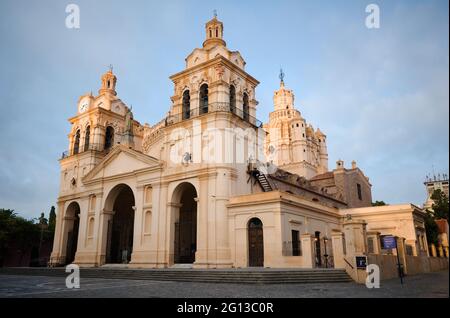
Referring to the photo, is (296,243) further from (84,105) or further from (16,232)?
(16,232)

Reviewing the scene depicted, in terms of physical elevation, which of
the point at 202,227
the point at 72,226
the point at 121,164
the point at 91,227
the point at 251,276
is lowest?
the point at 251,276

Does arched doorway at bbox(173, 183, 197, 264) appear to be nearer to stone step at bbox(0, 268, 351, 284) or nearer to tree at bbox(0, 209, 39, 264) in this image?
stone step at bbox(0, 268, 351, 284)

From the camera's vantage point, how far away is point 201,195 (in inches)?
1002

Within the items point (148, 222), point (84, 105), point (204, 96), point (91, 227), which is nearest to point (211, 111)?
point (204, 96)

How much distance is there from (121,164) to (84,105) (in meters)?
12.5

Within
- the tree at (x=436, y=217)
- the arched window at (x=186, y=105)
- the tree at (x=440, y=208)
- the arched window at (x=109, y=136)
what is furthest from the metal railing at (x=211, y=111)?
the tree at (x=440, y=208)

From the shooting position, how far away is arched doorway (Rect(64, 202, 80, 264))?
36.8 m

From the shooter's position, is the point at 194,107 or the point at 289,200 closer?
the point at 289,200

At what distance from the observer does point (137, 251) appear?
27.8m
